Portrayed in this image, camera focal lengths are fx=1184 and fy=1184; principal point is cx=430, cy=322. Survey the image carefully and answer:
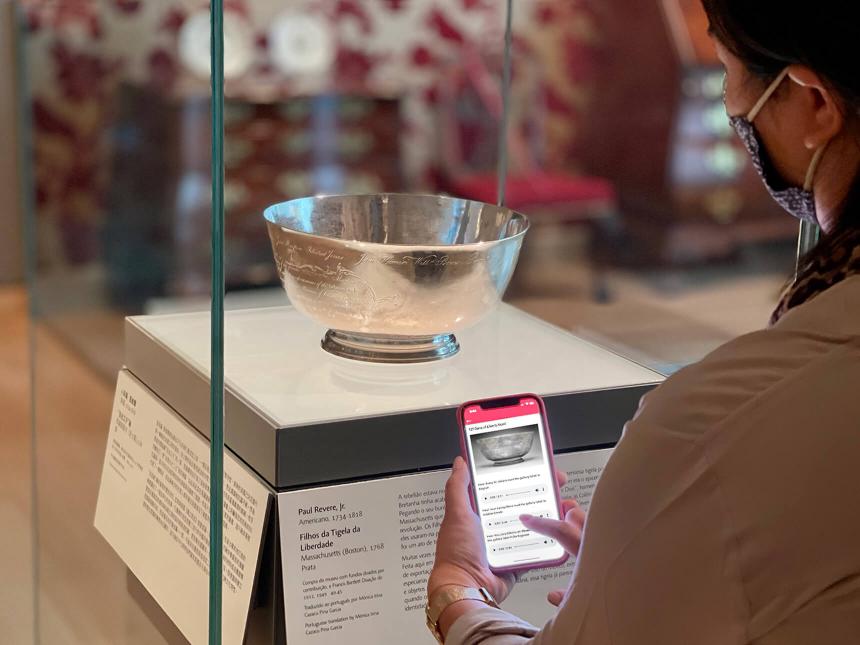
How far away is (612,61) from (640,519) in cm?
375

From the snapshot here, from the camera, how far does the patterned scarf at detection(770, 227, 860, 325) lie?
620mm

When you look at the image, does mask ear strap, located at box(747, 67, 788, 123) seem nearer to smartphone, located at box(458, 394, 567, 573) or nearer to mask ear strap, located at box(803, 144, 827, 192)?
mask ear strap, located at box(803, 144, 827, 192)

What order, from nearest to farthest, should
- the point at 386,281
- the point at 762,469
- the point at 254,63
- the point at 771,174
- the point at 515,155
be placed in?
the point at 762,469, the point at 771,174, the point at 386,281, the point at 254,63, the point at 515,155

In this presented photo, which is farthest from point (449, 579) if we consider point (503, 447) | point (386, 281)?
point (386, 281)

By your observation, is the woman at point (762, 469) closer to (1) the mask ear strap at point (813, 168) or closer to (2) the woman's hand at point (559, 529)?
(1) the mask ear strap at point (813, 168)

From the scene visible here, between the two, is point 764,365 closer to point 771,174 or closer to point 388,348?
point 771,174

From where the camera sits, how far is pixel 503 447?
34.9 inches

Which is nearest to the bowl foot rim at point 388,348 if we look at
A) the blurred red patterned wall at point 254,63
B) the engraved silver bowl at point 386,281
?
the engraved silver bowl at point 386,281

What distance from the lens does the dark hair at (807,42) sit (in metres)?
0.59

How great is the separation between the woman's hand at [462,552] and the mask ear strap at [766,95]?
337 millimetres

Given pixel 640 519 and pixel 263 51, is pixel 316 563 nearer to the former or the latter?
pixel 640 519

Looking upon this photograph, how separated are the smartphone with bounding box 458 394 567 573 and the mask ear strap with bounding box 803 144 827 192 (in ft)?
1.01

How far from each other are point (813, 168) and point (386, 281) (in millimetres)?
375

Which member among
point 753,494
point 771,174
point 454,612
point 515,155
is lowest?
point 515,155
